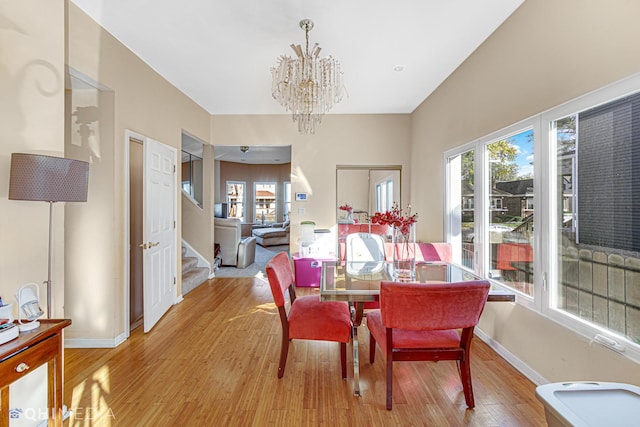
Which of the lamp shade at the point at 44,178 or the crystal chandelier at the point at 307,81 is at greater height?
the crystal chandelier at the point at 307,81

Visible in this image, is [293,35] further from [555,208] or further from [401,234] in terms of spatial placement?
[555,208]

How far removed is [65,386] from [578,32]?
14.2ft

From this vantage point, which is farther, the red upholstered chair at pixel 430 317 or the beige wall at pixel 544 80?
the red upholstered chair at pixel 430 317

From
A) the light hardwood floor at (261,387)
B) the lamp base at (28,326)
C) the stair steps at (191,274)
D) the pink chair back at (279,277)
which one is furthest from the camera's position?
the stair steps at (191,274)

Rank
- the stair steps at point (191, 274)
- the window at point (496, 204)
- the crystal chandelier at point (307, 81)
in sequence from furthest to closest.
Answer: the stair steps at point (191, 274)
the window at point (496, 204)
the crystal chandelier at point (307, 81)

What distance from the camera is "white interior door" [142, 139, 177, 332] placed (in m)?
2.98

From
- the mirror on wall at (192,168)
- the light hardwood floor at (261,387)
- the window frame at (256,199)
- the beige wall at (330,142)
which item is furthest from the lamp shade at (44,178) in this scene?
the window frame at (256,199)

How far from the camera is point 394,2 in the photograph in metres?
2.20

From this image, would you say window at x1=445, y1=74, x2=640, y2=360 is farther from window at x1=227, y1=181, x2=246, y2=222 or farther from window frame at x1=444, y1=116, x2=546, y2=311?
window at x1=227, y1=181, x2=246, y2=222

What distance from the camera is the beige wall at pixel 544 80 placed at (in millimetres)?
1552

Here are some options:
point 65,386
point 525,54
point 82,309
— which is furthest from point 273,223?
point 525,54

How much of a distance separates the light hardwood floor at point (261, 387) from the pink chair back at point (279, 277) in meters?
0.68

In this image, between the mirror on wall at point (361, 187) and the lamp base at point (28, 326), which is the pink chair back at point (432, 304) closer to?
the lamp base at point (28, 326)

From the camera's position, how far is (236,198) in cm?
974
